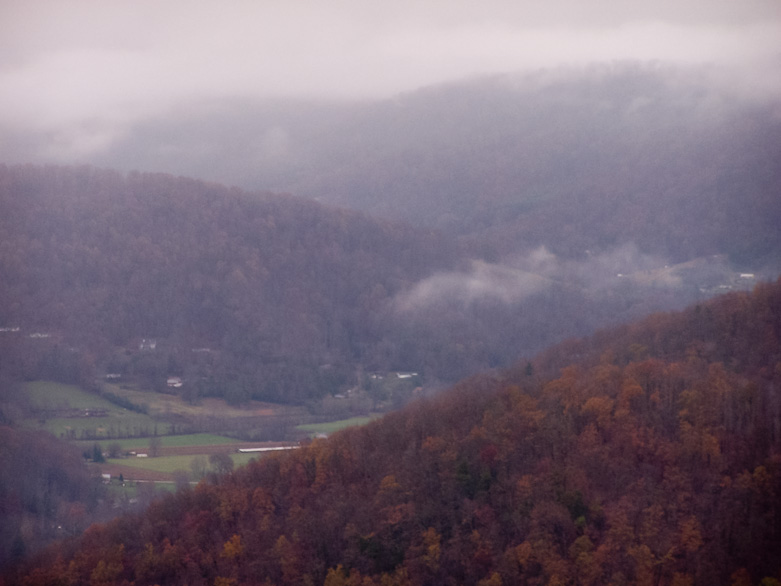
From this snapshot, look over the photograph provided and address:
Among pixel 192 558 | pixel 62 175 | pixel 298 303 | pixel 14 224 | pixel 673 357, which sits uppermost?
pixel 62 175

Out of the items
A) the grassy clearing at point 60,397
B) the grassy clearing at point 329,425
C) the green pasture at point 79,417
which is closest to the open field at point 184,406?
the green pasture at point 79,417

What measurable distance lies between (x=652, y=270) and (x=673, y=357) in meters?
45.7

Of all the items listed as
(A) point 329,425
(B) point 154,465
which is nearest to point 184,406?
(A) point 329,425

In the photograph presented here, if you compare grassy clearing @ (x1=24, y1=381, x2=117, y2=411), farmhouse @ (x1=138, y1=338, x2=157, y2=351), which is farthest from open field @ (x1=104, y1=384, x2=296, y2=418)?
farmhouse @ (x1=138, y1=338, x2=157, y2=351)

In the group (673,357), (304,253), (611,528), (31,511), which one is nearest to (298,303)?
(304,253)

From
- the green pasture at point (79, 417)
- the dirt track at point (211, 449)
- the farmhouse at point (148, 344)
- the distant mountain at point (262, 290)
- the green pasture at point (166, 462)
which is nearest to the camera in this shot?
the green pasture at point (166, 462)

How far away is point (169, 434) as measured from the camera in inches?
1853

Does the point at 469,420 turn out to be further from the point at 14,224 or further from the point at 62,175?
the point at 62,175

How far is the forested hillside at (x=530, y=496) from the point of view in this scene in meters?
21.4

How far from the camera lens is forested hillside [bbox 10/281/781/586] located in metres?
21.4

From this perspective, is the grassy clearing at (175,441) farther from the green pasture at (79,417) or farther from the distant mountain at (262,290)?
the distant mountain at (262,290)

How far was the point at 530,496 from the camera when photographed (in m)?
23.9

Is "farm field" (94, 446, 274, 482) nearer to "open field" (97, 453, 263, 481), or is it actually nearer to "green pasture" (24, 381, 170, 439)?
"open field" (97, 453, 263, 481)

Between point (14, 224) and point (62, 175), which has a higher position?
point (62, 175)
